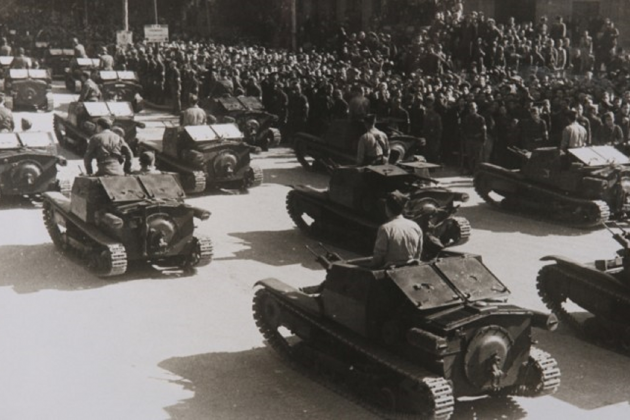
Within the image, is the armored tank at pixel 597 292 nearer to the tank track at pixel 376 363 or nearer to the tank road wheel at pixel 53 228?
the tank track at pixel 376 363

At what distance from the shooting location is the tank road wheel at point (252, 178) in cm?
1988

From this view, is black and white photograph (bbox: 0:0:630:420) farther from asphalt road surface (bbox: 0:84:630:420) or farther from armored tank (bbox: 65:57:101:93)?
armored tank (bbox: 65:57:101:93)

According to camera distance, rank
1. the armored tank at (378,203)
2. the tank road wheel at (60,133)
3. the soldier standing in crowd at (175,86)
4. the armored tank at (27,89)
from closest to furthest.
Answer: the armored tank at (378,203) < the tank road wheel at (60,133) < the soldier standing in crowd at (175,86) < the armored tank at (27,89)

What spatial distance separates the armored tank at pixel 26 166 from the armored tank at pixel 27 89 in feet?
47.9

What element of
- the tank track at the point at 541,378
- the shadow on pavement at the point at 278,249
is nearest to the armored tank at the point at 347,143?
the shadow on pavement at the point at 278,249

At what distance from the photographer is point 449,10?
36.1 metres

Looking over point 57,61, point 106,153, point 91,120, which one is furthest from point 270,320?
point 57,61

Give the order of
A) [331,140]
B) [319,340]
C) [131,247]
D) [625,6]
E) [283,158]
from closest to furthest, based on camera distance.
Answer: [319,340] → [131,247] → [331,140] → [283,158] → [625,6]

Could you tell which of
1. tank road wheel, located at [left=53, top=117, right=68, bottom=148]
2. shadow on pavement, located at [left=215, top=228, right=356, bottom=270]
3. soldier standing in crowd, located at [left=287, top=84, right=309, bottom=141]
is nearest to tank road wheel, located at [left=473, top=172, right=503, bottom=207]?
shadow on pavement, located at [left=215, top=228, right=356, bottom=270]

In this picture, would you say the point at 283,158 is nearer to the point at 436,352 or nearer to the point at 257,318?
the point at 257,318

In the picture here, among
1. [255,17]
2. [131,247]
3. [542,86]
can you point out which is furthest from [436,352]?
[255,17]

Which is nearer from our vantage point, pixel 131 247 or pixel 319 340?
pixel 319 340

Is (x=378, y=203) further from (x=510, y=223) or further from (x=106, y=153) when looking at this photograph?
(x=106, y=153)

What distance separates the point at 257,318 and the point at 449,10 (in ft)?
90.1
